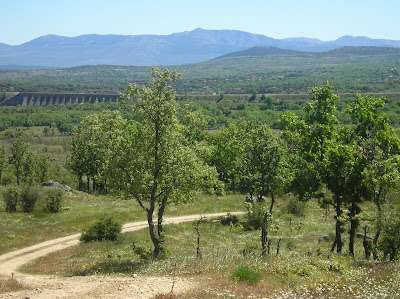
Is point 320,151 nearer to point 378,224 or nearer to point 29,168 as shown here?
point 378,224

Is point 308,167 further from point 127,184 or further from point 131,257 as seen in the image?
point 131,257

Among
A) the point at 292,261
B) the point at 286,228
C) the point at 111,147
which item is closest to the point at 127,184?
the point at 111,147

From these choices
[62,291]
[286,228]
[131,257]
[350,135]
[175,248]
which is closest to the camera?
[62,291]

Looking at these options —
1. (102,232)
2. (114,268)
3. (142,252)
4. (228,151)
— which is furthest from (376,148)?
(228,151)

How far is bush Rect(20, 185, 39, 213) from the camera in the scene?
41781 mm

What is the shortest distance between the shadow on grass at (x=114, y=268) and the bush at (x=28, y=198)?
19795mm

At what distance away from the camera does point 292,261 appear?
19.4 m

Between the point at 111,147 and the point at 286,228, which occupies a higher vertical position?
the point at 111,147

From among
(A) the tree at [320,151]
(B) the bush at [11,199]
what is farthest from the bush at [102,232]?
(A) the tree at [320,151]

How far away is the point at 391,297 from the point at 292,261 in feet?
21.3

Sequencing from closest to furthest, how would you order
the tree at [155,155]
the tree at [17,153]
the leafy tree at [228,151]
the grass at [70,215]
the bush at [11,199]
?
the tree at [155,155] → the grass at [70,215] → the bush at [11,199] → the leafy tree at [228,151] → the tree at [17,153]

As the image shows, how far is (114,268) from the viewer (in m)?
22.9

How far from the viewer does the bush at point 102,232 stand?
3381cm

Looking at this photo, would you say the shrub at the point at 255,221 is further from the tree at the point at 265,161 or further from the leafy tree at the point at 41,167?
the leafy tree at the point at 41,167
